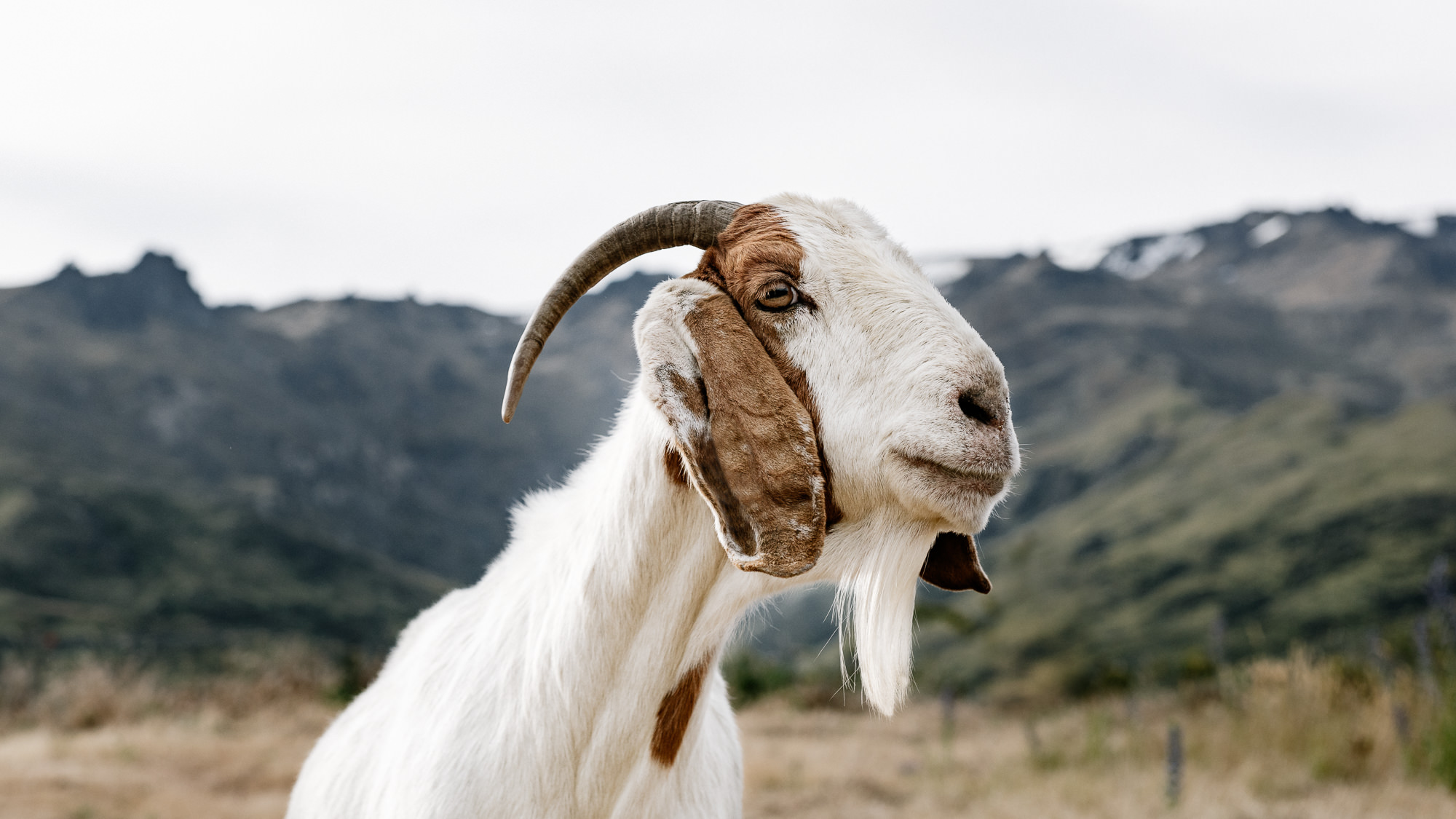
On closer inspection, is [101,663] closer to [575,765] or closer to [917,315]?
[575,765]

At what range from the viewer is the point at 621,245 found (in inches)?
95.3

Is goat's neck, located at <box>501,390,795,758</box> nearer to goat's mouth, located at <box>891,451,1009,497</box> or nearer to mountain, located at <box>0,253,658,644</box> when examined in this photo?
goat's mouth, located at <box>891,451,1009,497</box>

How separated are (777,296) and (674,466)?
444 mm

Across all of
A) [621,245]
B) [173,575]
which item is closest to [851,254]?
[621,245]

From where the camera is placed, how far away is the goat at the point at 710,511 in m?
1.94

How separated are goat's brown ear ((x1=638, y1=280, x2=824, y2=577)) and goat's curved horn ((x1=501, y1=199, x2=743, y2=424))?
50cm

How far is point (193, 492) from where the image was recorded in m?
62.8

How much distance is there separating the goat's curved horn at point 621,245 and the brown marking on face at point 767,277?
0.15m

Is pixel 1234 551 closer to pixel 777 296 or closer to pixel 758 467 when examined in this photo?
pixel 777 296

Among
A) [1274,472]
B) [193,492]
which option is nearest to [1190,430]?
[1274,472]

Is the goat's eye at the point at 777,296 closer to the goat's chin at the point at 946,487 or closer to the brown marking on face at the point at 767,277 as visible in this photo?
the brown marking on face at the point at 767,277

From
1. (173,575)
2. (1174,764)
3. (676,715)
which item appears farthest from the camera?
(173,575)

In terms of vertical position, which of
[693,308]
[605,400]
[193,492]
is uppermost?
[693,308]

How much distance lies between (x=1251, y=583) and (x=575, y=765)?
1557 inches
